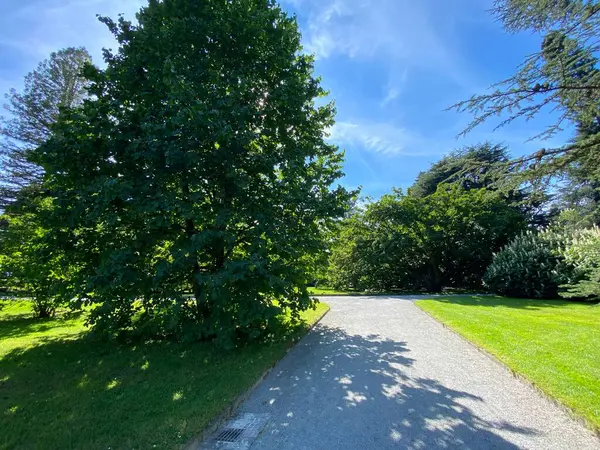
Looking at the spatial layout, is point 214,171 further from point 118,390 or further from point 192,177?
point 118,390

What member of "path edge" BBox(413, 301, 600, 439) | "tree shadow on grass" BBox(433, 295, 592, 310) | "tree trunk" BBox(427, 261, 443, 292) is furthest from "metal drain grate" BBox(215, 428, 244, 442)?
"tree trunk" BBox(427, 261, 443, 292)

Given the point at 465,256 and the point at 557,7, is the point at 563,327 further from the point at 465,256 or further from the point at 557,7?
the point at 465,256

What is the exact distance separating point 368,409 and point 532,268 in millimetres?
14198

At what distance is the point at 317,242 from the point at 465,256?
660 inches

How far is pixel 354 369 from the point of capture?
477 centimetres

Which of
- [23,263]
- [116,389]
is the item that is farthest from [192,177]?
[23,263]

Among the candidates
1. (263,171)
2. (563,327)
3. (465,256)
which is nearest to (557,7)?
(263,171)

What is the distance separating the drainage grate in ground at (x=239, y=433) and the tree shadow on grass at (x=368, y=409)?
12 cm

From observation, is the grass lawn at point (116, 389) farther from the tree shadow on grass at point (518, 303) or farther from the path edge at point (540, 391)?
the tree shadow on grass at point (518, 303)

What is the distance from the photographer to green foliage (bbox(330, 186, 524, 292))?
59.8 ft

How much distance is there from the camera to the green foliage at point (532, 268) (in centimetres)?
1319

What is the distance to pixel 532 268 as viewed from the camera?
13.6 m

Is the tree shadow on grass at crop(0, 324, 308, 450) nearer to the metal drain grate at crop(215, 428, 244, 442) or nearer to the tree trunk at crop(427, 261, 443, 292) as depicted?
the metal drain grate at crop(215, 428, 244, 442)

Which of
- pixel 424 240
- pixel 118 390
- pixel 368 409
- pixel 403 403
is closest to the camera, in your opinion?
pixel 368 409
